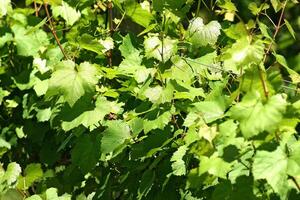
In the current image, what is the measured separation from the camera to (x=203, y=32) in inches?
74.0

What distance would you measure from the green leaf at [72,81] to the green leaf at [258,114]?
0.59 meters

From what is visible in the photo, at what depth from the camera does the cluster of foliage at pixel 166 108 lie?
1.36m

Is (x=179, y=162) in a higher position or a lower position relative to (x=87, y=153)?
higher

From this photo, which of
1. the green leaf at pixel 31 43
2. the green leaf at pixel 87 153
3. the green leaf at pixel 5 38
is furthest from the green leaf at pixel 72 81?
the green leaf at pixel 5 38

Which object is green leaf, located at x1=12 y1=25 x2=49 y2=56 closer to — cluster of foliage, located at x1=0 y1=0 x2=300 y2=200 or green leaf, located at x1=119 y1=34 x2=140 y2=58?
cluster of foliage, located at x1=0 y1=0 x2=300 y2=200

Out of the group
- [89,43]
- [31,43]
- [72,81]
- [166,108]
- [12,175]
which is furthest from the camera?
[31,43]

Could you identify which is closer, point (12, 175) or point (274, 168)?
point (274, 168)

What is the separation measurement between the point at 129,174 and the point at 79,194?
0.45 metres

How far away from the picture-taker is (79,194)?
2.35 meters

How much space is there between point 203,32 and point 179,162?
19.7 inches

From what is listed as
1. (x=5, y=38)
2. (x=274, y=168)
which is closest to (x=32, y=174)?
(x=5, y=38)

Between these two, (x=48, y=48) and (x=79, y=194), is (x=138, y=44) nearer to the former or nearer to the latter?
(x=48, y=48)

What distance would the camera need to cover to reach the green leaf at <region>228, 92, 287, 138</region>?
4.03ft

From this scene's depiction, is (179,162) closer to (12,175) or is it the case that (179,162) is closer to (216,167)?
(216,167)
